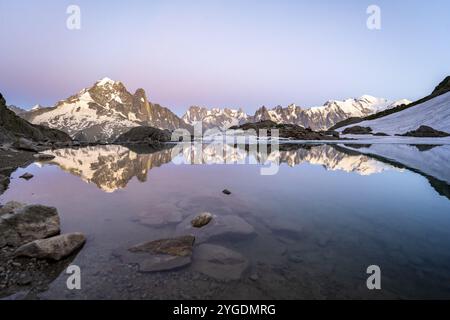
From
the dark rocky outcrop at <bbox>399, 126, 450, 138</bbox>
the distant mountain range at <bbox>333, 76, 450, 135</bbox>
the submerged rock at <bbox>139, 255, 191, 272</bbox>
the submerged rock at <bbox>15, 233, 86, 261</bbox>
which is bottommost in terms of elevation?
the submerged rock at <bbox>139, 255, 191, 272</bbox>

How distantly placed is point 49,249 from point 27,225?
2.18 meters

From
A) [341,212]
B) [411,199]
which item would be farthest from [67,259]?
[411,199]

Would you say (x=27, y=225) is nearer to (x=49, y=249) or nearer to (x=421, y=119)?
(x=49, y=249)

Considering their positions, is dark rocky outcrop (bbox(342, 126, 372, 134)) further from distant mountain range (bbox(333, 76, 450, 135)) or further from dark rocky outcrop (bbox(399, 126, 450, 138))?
dark rocky outcrop (bbox(399, 126, 450, 138))

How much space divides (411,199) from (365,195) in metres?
2.23

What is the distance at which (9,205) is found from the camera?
11430 millimetres

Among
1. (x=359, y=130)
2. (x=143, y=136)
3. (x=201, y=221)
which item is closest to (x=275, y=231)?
A: (x=201, y=221)

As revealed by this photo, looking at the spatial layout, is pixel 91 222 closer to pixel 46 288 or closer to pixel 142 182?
pixel 46 288

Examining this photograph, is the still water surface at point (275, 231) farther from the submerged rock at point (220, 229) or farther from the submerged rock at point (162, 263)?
the submerged rock at point (162, 263)

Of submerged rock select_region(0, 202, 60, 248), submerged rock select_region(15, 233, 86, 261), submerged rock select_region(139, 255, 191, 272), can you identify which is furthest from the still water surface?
submerged rock select_region(0, 202, 60, 248)

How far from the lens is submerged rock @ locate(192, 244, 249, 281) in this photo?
298 inches

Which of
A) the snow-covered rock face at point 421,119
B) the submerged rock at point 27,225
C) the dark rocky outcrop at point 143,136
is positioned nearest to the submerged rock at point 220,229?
the submerged rock at point 27,225

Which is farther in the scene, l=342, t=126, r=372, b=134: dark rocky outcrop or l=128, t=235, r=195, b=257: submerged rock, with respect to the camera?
l=342, t=126, r=372, b=134: dark rocky outcrop

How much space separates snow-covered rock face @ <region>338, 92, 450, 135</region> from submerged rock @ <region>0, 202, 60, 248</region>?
10610 centimetres
